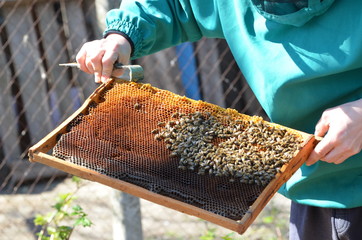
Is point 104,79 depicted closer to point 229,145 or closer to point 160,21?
point 160,21

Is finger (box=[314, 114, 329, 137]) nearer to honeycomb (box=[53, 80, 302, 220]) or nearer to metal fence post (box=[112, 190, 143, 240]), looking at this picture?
honeycomb (box=[53, 80, 302, 220])

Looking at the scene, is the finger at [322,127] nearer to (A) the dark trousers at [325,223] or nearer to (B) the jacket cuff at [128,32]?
(A) the dark trousers at [325,223]

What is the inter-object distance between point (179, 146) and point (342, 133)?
1.85 feet

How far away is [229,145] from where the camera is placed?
7.18 ft

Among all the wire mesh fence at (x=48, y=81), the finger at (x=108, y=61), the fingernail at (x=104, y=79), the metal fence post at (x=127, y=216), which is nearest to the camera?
the finger at (x=108, y=61)

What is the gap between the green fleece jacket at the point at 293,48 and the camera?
2.10 m

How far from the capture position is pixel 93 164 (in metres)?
2.06

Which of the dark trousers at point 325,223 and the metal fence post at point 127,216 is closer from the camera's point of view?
the dark trousers at point 325,223

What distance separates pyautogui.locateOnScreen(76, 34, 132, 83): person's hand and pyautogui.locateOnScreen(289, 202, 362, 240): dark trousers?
904 mm

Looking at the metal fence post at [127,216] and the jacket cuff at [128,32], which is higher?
the jacket cuff at [128,32]

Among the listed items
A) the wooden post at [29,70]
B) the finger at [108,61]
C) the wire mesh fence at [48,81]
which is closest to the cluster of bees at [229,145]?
the finger at [108,61]

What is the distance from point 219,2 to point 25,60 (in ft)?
11.6

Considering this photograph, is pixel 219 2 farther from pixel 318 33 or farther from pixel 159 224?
pixel 159 224

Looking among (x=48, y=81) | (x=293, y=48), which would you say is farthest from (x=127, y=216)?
(x=48, y=81)
